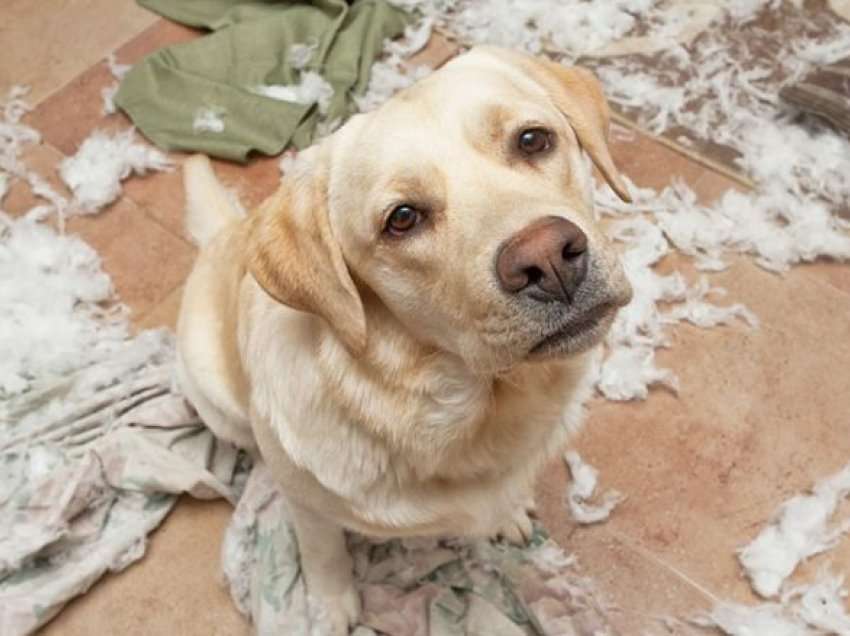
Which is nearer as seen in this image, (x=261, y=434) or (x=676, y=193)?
(x=261, y=434)

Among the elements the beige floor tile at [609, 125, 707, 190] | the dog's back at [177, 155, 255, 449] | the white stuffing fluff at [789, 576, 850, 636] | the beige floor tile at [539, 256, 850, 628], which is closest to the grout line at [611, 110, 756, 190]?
the beige floor tile at [609, 125, 707, 190]

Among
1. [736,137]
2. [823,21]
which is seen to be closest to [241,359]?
[736,137]

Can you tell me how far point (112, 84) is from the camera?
2918 millimetres

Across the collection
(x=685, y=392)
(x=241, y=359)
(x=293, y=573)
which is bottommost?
(x=293, y=573)

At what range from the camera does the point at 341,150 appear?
1.43 m

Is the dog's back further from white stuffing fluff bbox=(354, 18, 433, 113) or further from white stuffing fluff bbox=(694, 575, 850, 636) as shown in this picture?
white stuffing fluff bbox=(694, 575, 850, 636)

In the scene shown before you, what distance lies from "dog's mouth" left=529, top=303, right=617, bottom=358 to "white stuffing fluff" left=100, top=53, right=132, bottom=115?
6.66 ft

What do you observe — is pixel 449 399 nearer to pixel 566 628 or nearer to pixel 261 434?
pixel 261 434

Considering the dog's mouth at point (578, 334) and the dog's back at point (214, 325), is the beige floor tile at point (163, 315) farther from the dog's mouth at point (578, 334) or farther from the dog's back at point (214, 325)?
the dog's mouth at point (578, 334)

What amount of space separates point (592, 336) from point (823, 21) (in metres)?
2.17

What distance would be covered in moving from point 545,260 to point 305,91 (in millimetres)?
1844

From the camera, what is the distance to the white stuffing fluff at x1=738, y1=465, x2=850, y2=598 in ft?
6.69

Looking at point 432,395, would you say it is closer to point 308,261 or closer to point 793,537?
point 308,261

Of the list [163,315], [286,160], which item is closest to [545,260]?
[163,315]
